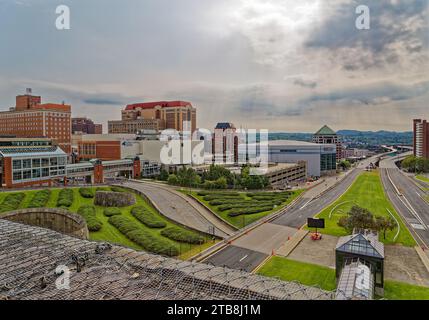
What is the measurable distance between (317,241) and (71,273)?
47.8 ft

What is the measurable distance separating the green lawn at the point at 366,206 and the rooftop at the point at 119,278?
1424cm

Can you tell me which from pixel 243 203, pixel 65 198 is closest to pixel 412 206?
pixel 243 203

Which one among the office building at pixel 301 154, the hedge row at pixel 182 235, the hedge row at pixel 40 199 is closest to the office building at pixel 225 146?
the office building at pixel 301 154

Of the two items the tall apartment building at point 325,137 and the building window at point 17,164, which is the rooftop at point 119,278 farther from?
the tall apartment building at point 325,137

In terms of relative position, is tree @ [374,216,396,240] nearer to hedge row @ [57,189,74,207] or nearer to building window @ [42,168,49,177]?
hedge row @ [57,189,74,207]

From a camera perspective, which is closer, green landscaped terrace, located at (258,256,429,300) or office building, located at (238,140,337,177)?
green landscaped terrace, located at (258,256,429,300)

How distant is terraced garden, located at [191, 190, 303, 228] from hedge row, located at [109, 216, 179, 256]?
269 inches

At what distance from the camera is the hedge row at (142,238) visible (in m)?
15.9

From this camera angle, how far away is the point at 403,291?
38.2 ft

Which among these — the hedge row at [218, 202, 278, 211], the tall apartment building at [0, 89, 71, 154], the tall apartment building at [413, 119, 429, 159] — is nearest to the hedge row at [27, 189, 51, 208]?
the hedge row at [218, 202, 278, 211]

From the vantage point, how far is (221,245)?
1680cm

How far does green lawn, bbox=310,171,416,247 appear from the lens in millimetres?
18844
